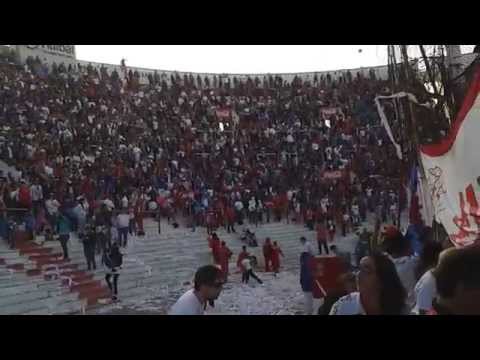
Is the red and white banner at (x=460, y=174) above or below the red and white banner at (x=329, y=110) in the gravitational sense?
below

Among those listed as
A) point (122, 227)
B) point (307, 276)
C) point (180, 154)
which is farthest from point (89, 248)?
point (180, 154)

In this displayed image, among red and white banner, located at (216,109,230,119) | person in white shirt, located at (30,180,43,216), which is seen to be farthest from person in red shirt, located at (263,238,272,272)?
red and white banner, located at (216,109,230,119)

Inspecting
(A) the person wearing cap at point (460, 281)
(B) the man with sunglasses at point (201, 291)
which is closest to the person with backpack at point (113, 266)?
(B) the man with sunglasses at point (201, 291)

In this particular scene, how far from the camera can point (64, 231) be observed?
11.2 meters

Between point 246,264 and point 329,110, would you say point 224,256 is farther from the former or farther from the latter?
point 329,110

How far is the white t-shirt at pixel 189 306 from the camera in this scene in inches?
105

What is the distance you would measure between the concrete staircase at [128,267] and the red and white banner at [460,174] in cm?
713

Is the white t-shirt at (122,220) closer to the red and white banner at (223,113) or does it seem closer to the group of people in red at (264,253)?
the group of people in red at (264,253)

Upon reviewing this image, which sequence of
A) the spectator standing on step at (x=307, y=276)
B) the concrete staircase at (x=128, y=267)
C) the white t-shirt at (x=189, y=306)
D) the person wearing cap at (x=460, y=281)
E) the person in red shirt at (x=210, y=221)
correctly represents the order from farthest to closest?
the person in red shirt at (x=210, y=221) < the concrete staircase at (x=128, y=267) < the spectator standing on step at (x=307, y=276) < the white t-shirt at (x=189, y=306) < the person wearing cap at (x=460, y=281)

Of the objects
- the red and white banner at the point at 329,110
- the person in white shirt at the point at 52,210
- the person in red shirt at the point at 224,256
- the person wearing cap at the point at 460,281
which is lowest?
the person in red shirt at the point at 224,256

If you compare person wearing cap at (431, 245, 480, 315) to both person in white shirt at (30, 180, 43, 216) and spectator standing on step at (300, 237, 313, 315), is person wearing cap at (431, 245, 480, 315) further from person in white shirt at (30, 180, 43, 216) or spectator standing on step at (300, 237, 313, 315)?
person in white shirt at (30, 180, 43, 216)

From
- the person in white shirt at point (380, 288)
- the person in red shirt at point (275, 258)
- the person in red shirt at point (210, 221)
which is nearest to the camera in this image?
the person in white shirt at point (380, 288)

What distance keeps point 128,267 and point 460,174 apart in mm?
8908
